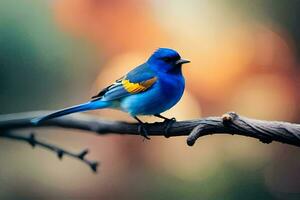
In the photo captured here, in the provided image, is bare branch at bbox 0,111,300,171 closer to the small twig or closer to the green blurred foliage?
the small twig

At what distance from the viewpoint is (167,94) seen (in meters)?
0.86

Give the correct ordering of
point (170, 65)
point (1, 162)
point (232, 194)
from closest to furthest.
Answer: point (170, 65) < point (232, 194) < point (1, 162)

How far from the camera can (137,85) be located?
0.92 metres

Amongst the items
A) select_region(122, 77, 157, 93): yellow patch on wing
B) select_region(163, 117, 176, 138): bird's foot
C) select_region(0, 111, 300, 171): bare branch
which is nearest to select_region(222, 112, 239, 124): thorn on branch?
select_region(0, 111, 300, 171): bare branch

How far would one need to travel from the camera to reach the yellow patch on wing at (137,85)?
898 millimetres

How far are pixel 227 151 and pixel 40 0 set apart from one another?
21.1 inches

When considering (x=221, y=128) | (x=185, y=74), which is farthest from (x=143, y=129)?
(x=185, y=74)

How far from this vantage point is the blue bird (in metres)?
0.84

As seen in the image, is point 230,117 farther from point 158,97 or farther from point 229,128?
point 158,97

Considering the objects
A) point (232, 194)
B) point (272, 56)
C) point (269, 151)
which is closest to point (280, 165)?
point (269, 151)

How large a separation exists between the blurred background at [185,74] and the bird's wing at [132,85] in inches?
13.2

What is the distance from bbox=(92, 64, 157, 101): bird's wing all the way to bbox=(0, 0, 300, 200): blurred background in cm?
34

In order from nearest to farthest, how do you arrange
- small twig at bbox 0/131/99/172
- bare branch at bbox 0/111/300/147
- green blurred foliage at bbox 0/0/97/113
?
bare branch at bbox 0/111/300/147 → small twig at bbox 0/131/99/172 → green blurred foliage at bbox 0/0/97/113

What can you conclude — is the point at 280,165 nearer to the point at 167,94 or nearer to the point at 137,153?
the point at 137,153
